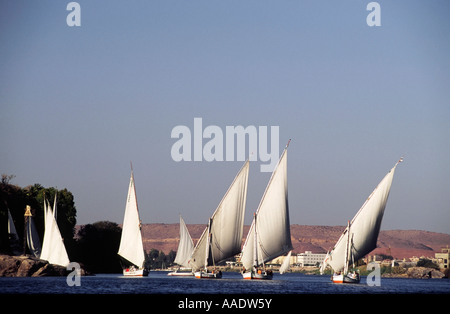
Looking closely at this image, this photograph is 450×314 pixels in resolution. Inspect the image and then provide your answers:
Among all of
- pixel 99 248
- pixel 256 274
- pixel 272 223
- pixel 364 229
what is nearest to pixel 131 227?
pixel 256 274

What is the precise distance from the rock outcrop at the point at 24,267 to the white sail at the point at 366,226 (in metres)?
34.8

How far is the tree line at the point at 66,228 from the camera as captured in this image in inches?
4535

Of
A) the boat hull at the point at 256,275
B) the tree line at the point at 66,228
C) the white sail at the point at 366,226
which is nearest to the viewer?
the white sail at the point at 366,226

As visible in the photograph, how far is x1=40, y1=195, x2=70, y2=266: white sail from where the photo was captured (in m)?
103

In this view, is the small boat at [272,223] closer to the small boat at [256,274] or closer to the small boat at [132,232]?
the small boat at [256,274]

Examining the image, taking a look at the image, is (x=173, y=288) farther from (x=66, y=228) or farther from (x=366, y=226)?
(x=66, y=228)

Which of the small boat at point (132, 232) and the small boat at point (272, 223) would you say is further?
the small boat at point (132, 232)

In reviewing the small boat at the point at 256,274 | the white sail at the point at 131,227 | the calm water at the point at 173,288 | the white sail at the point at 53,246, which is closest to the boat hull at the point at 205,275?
the small boat at the point at 256,274

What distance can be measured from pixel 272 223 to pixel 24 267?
30734 millimetres
